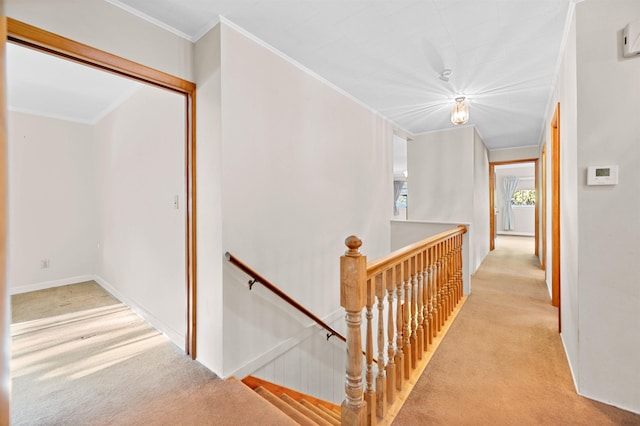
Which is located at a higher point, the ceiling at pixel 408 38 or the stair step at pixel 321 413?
the ceiling at pixel 408 38

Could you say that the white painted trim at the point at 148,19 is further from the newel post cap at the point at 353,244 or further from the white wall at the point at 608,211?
the white wall at the point at 608,211

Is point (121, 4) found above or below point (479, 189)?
above

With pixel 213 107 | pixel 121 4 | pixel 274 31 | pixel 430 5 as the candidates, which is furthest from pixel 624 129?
pixel 121 4

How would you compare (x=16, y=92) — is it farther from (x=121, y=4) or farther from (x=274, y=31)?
(x=274, y=31)

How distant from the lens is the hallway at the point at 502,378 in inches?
58.0

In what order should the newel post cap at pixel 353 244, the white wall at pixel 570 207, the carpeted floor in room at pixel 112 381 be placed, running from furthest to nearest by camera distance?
the white wall at pixel 570 207 < the carpeted floor in room at pixel 112 381 < the newel post cap at pixel 353 244

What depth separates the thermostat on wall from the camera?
153cm

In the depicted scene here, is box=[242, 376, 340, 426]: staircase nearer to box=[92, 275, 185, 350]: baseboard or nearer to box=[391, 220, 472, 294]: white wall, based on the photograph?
box=[92, 275, 185, 350]: baseboard

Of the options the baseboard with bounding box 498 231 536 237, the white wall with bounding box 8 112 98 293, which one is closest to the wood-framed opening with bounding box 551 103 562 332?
the white wall with bounding box 8 112 98 293

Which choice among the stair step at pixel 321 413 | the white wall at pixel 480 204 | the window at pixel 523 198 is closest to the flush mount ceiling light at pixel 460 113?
the white wall at pixel 480 204

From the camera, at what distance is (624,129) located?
1.51 meters

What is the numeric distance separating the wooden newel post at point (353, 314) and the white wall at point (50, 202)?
4.55 m

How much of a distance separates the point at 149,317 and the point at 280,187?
6.26 ft

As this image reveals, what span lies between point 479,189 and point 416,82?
302 centimetres
